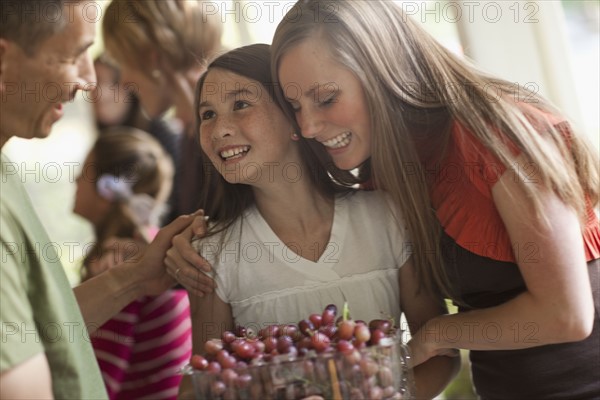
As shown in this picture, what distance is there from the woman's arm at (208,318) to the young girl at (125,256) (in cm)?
23

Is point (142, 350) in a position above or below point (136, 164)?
below

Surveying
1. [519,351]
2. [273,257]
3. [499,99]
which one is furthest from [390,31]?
[519,351]

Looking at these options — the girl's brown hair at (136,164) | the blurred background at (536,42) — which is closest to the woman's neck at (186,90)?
the girl's brown hair at (136,164)

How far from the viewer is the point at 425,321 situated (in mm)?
1331

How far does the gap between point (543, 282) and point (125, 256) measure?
103 centimetres

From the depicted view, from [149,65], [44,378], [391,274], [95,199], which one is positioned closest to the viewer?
[44,378]

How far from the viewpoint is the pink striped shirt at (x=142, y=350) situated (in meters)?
1.53

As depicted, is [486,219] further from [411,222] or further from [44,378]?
[44,378]

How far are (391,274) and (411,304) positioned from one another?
64mm

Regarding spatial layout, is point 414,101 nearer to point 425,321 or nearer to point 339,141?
point 339,141

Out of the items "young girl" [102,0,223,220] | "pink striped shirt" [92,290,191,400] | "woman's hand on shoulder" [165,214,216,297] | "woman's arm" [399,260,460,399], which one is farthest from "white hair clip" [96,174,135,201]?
"woman's arm" [399,260,460,399]

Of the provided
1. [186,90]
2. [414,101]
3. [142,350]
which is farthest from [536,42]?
[142,350]

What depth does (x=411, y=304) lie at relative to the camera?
1.34m

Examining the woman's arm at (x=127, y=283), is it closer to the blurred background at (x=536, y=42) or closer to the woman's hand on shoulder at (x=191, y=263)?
the woman's hand on shoulder at (x=191, y=263)
